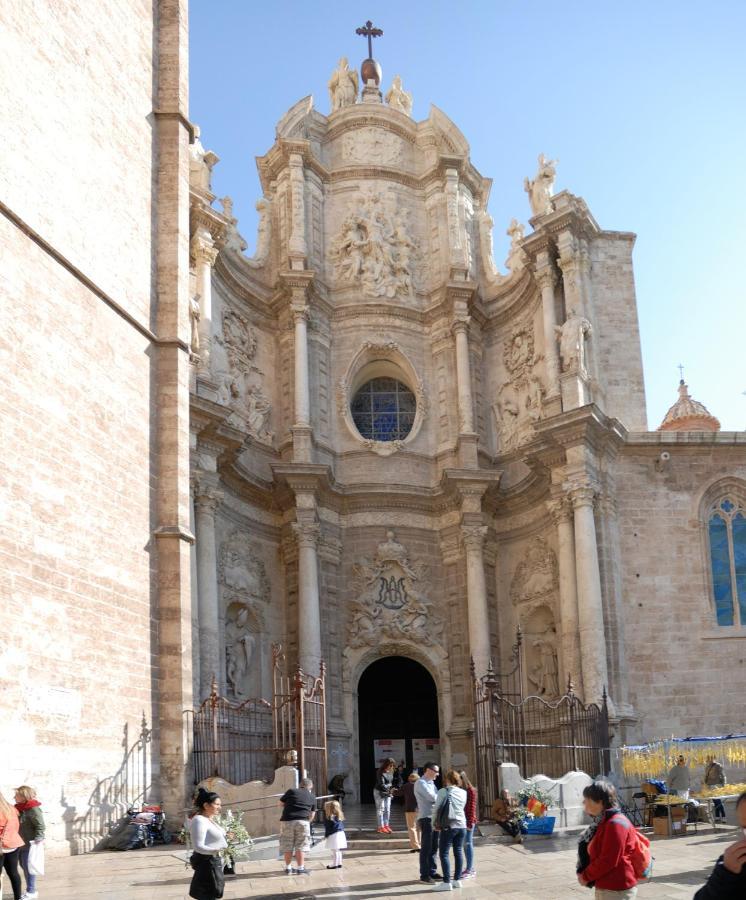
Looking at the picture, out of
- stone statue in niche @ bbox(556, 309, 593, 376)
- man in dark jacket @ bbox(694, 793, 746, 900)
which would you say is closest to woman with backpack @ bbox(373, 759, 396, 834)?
stone statue in niche @ bbox(556, 309, 593, 376)

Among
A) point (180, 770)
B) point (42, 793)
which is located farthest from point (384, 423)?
point (42, 793)

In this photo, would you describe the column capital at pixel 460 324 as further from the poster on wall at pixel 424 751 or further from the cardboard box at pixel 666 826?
the cardboard box at pixel 666 826

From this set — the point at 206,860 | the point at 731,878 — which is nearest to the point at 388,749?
the point at 206,860

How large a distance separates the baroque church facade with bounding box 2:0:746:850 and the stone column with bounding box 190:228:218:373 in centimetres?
10

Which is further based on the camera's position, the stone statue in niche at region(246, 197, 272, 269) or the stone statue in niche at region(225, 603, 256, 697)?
the stone statue in niche at region(246, 197, 272, 269)

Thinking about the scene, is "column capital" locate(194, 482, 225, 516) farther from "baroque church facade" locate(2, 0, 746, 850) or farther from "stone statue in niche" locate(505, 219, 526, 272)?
"stone statue in niche" locate(505, 219, 526, 272)

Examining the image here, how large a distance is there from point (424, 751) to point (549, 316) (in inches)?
397

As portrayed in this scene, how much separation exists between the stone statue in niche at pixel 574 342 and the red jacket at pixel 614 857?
18.2 meters

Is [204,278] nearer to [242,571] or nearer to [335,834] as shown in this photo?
[242,571]

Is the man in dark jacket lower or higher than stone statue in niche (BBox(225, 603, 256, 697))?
lower

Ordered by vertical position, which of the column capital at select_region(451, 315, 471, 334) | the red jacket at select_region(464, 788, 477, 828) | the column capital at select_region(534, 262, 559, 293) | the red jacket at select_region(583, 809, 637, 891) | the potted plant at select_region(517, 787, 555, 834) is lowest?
the potted plant at select_region(517, 787, 555, 834)

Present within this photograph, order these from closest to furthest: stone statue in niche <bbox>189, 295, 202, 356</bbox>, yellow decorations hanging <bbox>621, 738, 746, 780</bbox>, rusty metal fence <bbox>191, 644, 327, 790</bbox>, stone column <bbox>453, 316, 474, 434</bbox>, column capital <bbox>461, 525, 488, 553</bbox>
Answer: rusty metal fence <bbox>191, 644, 327, 790</bbox>, yellow decorations hanging <bbox>621, 738, 746, 780</bbox>, stone statue in niche <bbox>189, 295, 202, 356</bbox>, column capital <bbox>461, 525, 488, 553</bbox>, stone column <bbox>453, 316, 474, 434</bbox>

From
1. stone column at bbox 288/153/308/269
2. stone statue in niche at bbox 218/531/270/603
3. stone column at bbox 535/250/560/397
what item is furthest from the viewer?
stone column at bbox 288/153/308/269

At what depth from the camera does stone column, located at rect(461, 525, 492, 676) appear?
23.7 meters
